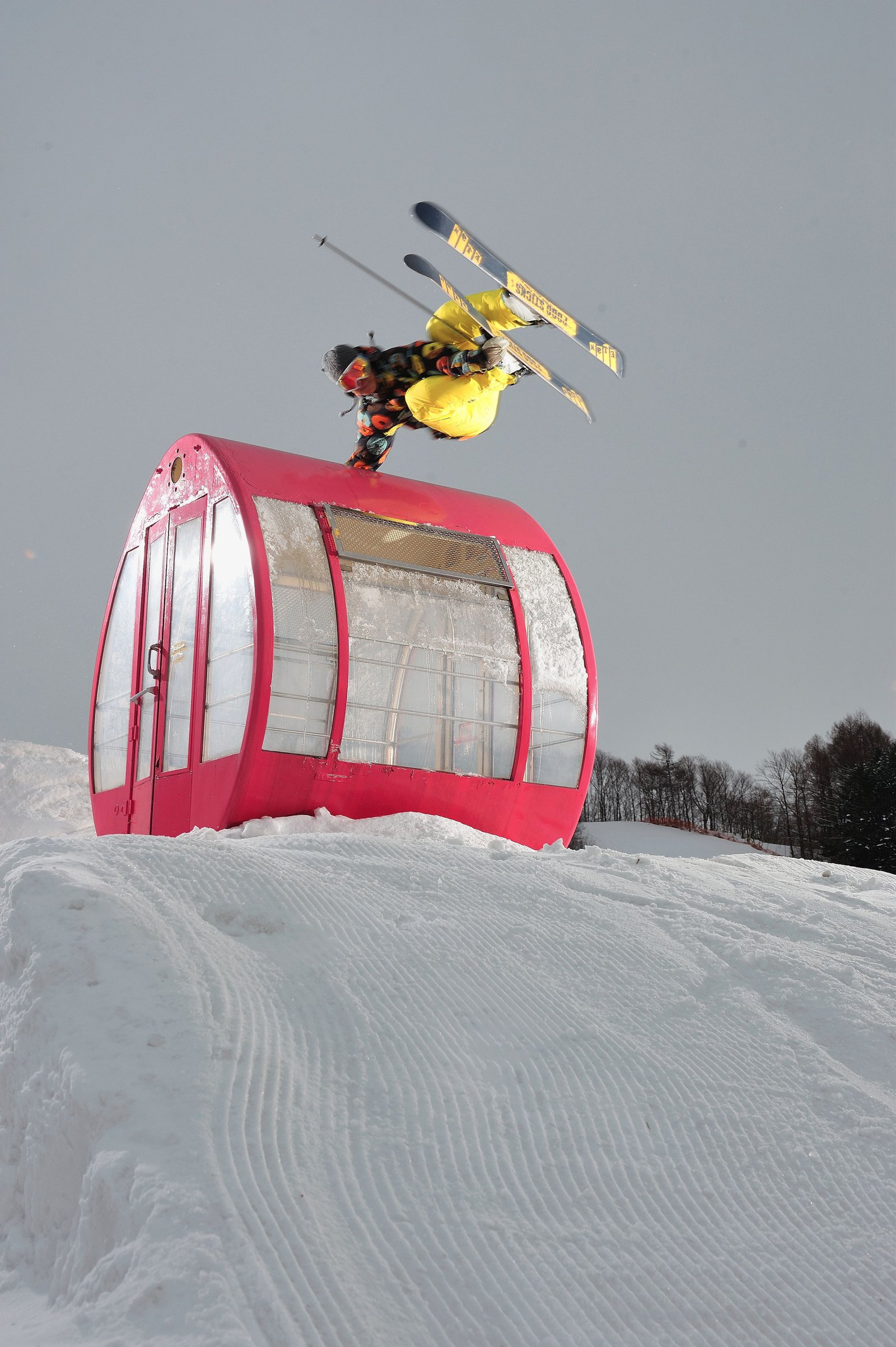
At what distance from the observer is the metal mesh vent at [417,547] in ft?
24.5

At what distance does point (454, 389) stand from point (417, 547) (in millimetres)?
1252

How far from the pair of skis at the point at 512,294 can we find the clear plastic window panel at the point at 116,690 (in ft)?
11.5

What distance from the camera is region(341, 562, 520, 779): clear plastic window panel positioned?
7117 mm

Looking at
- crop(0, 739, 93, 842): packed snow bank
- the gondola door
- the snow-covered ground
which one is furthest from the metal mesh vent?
crop(0, 739, 93, 842): packed snow bank

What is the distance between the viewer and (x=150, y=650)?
802 centimetres

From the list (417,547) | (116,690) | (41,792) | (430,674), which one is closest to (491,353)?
(417,547)

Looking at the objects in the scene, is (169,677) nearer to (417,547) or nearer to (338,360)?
(417,547)

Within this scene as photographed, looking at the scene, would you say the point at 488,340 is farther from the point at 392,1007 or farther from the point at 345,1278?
the point at 345,1278

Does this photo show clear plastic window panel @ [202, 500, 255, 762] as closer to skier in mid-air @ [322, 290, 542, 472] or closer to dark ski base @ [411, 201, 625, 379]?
skier in mid-air @ [322, 290, 542, 472]

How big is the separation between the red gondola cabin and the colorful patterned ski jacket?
0.38 m

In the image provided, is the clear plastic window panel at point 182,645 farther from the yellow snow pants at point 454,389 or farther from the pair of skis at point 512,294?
the pair of skis at point 512,294

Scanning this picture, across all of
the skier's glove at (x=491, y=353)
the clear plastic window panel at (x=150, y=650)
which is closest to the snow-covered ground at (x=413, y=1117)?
the clear plastic window panel at (x=150, y=650)

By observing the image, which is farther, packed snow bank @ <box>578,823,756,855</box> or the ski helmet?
packed snow bank @ <box>578,823,756,855</box>

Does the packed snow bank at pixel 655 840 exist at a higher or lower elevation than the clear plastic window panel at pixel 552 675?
lower
